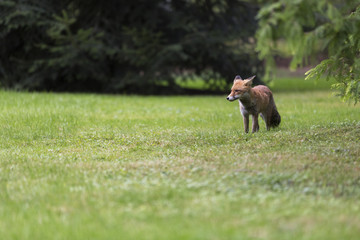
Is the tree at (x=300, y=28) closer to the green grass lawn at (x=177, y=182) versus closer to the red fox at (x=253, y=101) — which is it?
the green grass lawn at (x=177, y=182)

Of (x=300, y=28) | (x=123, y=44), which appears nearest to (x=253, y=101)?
(x=300, y=28)

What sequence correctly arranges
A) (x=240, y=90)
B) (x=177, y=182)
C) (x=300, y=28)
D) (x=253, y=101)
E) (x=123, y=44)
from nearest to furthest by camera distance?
(x=300, y=28), (x=177, y=182), (x=240, y=90), (x=253, y=101), (x=123, y=44)

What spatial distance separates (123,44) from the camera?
72.0 feet

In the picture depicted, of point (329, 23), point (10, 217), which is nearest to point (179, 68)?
point (329, 23)

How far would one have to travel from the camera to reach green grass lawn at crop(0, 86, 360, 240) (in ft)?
15.2

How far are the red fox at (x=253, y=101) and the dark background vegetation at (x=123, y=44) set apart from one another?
1065 centimetres

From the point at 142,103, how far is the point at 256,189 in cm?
1269

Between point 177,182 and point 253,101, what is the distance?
13.6ft

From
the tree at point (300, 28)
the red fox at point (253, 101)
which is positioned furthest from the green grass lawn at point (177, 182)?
the tree at point (300, 28)

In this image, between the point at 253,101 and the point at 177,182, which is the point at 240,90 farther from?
the point at 177,182

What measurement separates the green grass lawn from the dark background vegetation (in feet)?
32.6

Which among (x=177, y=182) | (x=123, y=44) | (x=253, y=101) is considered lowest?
(x=177, y=182)

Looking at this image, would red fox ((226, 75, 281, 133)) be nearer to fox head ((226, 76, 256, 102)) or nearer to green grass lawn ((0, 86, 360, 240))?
fox head ((226, 76, 256, 102))

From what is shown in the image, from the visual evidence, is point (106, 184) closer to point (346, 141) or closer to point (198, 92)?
point (346, 141)
